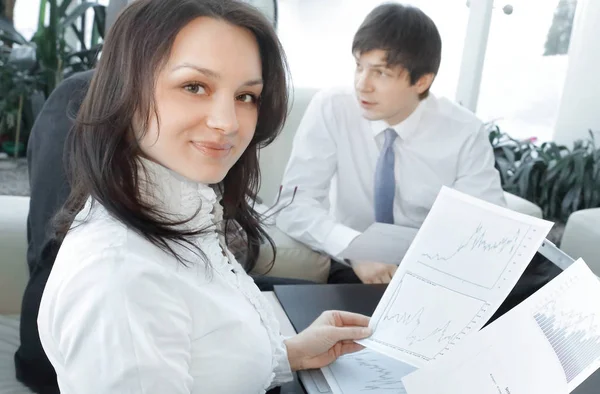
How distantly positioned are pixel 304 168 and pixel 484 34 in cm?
174

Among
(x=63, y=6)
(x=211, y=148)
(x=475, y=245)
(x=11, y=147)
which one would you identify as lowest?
(x=11, y=147)

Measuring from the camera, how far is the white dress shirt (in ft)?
6.42

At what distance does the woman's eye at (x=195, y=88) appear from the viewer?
2.67 ft

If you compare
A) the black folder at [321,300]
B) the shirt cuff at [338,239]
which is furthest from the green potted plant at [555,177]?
the black folder at [321,300]

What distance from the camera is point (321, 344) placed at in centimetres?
101

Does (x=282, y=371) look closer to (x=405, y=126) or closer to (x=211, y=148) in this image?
(x=211, y=148)

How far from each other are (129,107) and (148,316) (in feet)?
0.93

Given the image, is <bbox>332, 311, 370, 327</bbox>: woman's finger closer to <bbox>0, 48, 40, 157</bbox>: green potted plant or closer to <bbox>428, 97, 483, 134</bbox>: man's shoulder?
<bbox>428, 97, 483, 134</bbox>: man's shoulder

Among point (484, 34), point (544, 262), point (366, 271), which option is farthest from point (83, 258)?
point (484, 34)

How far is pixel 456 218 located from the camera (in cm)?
94

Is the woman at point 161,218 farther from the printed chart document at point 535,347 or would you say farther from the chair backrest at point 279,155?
the chair backrest at point 279,155

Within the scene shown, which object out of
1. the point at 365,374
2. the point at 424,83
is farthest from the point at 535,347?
the point at 424,83

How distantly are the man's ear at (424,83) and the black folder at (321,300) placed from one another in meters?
0.82

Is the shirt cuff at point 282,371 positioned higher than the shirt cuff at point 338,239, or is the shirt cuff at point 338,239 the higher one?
the shirt cuff at point 282,371
